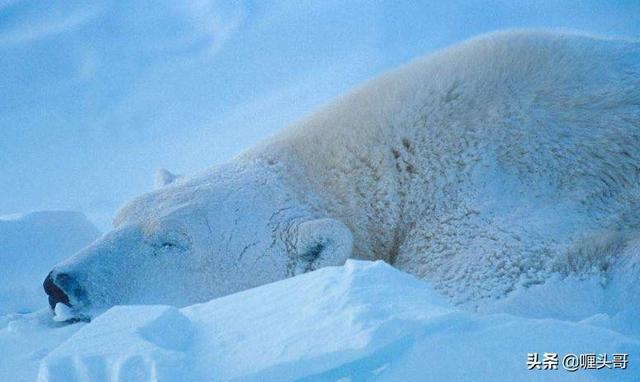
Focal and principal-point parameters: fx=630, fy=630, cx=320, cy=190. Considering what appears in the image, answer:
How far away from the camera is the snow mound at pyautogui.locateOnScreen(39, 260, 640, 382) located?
1.49 metres

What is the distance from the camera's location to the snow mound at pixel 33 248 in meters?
A: 5.43

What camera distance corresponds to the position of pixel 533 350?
1.55 metres

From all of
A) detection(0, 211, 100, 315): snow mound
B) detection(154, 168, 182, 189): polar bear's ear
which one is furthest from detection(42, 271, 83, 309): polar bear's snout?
detection(0, 211, 100, 315): snow mound

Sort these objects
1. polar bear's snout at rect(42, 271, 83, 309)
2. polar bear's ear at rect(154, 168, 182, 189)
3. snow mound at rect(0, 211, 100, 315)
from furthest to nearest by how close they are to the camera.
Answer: snow mound at rect(0, 211, 100, 315) → polar bear's ear at rect(154, 168, 182, 189) → polar bear's snout at rect(42, 271, 83, 309)

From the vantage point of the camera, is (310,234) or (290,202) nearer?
(310,234)

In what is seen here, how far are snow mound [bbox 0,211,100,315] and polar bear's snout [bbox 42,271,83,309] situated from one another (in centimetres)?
191

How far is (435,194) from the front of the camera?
3445 mm

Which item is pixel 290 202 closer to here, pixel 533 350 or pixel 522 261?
pixel 522 261

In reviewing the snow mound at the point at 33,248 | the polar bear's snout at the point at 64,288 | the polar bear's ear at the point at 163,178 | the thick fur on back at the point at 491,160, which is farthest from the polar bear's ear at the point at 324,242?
the snow mound at the point at 33,248

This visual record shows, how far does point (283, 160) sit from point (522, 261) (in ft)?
5.15

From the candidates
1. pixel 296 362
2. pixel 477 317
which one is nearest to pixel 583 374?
pixel 477 317

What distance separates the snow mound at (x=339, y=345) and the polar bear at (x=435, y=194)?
1338 millimetres

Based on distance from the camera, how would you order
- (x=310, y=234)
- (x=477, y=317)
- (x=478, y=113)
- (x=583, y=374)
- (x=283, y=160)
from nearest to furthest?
1. (x=583, y=374)
2. (x=477, y=317)
3. (x=310, y=234)
4. (x=478, y=113)
5. (x=283, y=160)

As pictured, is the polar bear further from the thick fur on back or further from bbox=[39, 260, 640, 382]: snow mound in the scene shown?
bbox=[39, 260, 640, 382]: snow mound
